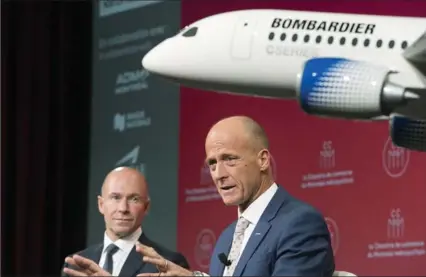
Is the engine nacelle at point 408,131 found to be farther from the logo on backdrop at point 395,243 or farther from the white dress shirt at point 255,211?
the white dress shirt at point 255,211

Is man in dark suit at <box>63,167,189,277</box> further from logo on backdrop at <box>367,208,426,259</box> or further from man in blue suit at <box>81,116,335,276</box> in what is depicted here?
logo on backdrop at <box>367,208,426,259</box>

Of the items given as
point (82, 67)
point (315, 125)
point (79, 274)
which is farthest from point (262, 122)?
point (79, 274)

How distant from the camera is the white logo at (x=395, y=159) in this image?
18.3ft

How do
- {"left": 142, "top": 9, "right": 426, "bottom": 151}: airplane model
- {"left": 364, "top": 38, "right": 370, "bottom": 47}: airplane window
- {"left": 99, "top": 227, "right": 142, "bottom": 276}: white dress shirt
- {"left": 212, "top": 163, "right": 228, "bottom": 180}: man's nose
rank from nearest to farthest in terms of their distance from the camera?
1. {"left": 212, "top": 163, "right": 228, "bottom": 180}: man's nose
2. {"left": 99, "top": 227, "right": 142, "bottom": 276}: white dress shirt
3. {"left": 142, "top": 9, "right": 426, "bottom": 151}: airplane model
4. {"left": 364, "top": 38, "right": 370, "bottom": 47}: airplane window

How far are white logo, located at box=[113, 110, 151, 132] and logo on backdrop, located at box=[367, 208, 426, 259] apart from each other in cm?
204

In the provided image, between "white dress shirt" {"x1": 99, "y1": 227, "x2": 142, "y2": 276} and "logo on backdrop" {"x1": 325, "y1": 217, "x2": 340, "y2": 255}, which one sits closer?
"white dress shirt" {"x1": 99, "y1": 227, "x2": 142, "y2": 276}

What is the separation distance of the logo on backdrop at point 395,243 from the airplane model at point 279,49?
580 mm

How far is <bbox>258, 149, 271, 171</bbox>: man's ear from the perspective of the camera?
2.79 meters

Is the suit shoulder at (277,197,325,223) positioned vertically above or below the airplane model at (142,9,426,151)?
below

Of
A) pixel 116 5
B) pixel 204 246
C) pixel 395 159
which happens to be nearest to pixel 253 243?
pixel 395 159

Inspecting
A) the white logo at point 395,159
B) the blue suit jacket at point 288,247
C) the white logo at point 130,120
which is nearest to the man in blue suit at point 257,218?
the blue suit jacket at point 288,247

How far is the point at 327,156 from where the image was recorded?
5879 millimetres

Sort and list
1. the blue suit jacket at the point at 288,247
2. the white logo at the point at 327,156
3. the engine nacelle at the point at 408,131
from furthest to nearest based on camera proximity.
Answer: the white logo at the point at 327,156, the engine nacelle at the point at 408,131, the blue suit jacket at the point at 288,247

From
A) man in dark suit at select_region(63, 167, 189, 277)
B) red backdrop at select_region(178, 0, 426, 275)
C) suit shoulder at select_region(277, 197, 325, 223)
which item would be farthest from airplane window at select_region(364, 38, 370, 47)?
suit shoulder at select_region(277, 197, 325, 223)
